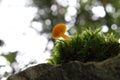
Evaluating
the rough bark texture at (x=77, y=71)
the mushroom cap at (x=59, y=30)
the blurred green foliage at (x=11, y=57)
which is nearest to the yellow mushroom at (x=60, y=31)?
the mushroom cap at (x=59, y=30)

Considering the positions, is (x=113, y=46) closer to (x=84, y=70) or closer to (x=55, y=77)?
(x=84, y=70)

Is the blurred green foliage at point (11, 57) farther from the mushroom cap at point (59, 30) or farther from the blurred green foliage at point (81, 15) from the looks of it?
the mushroom cap at point (59, 30)

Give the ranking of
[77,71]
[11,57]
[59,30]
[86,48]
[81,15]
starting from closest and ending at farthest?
1. [77,71]
2. [86,48]
3. [59,30]
4. [81,15]
5. [11,57]

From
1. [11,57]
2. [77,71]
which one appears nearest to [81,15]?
[11,57]

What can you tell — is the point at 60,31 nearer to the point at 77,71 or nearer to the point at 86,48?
the point at 86,48

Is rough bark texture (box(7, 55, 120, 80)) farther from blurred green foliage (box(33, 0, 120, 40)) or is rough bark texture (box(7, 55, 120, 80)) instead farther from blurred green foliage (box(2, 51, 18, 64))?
blurred green foliage (box(2, 51, 18, 64))

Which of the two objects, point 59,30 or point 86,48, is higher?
point 59,30

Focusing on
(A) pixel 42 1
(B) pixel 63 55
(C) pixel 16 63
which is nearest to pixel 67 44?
(B) pixel 63 55
